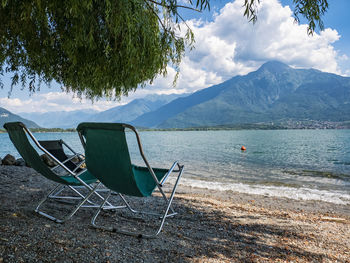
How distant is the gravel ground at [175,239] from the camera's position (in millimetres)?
2488

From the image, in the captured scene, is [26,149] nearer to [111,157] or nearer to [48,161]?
[111,157]

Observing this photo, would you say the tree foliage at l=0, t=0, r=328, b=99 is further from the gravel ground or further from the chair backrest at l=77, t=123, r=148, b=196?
the gravel ground

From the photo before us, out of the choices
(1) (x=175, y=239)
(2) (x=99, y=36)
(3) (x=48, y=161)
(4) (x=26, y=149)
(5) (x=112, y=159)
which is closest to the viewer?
(5) (x=112, y=159)

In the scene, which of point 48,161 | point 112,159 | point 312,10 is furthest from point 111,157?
point 48,161

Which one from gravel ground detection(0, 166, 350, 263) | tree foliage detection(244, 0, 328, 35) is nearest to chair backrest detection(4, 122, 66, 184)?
gravel ground detection(0, 166, 350, 263)

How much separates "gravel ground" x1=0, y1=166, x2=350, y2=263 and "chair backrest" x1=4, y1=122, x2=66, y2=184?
1.93ft

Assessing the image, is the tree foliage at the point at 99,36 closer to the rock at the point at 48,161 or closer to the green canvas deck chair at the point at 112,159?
the green canvas deck chair at the point at 112,159

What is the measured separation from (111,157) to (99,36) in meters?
2.19

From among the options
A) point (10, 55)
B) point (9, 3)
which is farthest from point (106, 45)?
point (10, 55)

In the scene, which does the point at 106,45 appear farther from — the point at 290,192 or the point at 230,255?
the point at 290,192

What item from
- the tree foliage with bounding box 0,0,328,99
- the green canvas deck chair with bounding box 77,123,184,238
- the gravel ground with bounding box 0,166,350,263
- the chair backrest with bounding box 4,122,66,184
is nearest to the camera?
the gravel ground with bounding box 0,166,350,263

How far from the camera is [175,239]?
10.4 ft

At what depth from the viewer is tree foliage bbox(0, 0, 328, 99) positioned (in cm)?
342

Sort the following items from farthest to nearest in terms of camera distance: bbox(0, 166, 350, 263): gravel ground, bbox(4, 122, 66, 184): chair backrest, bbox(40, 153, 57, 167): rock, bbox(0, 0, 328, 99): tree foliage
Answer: bbox(40, 153, 57, 167): rock, bbox(0, 0, 328, 99): tree foliage, bbox(4, 122, 66, 184): chair backrest, bbox(0, 166, 350, 263): gravel ground
